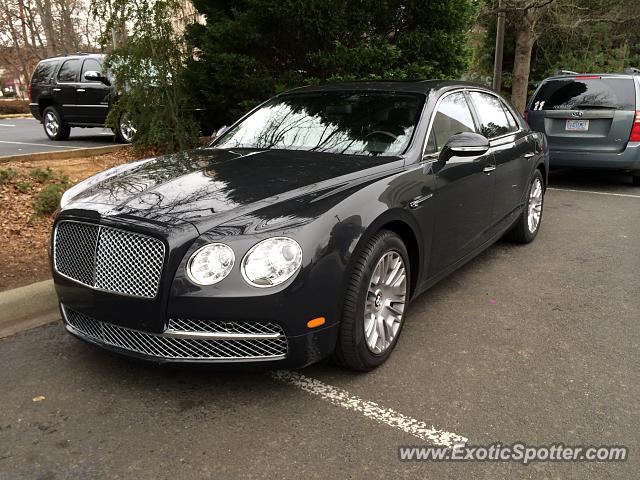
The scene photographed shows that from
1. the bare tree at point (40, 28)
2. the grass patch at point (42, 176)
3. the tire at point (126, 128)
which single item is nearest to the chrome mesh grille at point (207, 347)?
the grass patch at point (42, 176)

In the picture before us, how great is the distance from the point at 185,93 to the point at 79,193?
569 centimetres

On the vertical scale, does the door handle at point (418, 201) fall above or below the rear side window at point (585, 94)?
below

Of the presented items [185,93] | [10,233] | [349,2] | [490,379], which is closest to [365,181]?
[490,379]

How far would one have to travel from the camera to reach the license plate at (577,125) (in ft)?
27.4

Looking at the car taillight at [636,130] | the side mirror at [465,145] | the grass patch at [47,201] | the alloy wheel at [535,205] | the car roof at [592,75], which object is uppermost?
the car roof at [592,75]

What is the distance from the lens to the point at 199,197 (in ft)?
9.95

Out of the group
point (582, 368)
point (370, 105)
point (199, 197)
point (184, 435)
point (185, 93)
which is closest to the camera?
point (184, 435)

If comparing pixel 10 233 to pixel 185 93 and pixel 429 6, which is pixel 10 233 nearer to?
pixel 185 93

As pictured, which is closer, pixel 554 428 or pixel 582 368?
pixel 554 428

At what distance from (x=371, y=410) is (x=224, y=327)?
0.84 meters

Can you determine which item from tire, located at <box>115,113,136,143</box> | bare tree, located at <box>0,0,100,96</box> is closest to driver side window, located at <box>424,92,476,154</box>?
tire, located at <box>115,113,136,143</box>

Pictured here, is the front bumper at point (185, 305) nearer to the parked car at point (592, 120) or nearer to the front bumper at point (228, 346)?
the front bumper at point (228, 346)

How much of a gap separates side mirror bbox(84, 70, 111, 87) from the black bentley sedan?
26.7 feet

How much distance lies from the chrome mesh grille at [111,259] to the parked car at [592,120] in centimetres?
748
